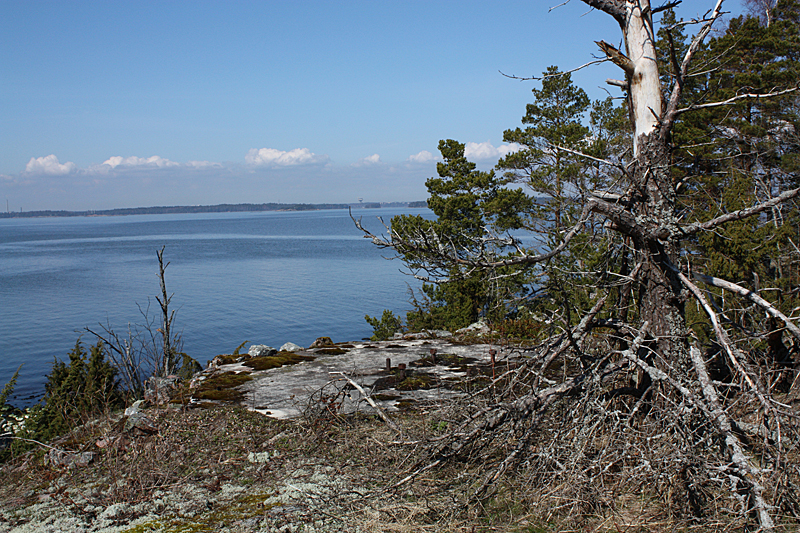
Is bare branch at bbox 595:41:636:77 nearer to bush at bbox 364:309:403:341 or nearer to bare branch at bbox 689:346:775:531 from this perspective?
bare branch at bbox 689:346:775:531

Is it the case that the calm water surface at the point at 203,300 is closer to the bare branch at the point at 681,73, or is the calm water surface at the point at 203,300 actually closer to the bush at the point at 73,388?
the bush at the point at 73,388

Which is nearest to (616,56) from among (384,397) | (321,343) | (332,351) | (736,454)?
(736,454)

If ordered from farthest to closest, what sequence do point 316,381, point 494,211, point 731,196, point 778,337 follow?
point 494,211 < point 731,196 < point 316,381 < point 778,337

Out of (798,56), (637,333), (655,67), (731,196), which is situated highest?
(798,56)

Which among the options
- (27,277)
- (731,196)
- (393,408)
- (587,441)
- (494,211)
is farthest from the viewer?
(27,277)

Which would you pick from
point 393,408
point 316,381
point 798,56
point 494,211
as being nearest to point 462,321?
point 494,211

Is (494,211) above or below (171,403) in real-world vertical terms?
above

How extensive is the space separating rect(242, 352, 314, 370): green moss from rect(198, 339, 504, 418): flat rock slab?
0.18 m

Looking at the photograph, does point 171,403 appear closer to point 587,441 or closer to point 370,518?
point 370,518

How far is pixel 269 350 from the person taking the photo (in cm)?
1294

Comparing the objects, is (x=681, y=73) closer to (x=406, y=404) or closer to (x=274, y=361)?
(x=406, y=404)

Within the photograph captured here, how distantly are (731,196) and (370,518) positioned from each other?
12122 mm

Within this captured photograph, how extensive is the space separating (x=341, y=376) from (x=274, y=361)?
2275 millimetres

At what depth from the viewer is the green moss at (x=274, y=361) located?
A: 36.7ft
